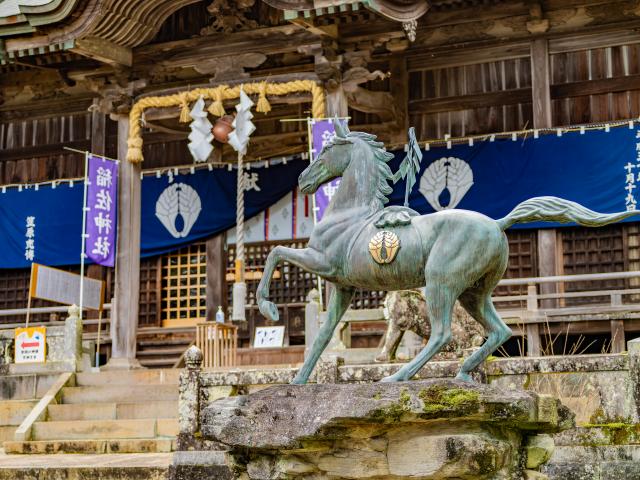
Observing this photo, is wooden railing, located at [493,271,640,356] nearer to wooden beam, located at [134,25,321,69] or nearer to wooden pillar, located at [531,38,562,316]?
wooden pillar, located at [531,38,562,316]

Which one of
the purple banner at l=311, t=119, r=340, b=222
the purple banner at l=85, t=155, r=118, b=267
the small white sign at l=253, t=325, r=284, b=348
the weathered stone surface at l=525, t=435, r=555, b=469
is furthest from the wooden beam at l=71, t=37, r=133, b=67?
the weathered stone surface at l=525, t=435, r=555, b=469

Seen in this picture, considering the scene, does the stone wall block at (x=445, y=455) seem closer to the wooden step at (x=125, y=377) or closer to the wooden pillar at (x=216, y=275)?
the wooden step at (x=125, y=377)

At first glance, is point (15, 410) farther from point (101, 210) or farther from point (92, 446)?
point (101, 210)

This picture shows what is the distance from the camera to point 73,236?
2025 centimetres

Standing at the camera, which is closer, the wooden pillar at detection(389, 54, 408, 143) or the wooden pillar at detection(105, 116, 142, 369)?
the wooden pillar at detection(105, 116, 142, 369)

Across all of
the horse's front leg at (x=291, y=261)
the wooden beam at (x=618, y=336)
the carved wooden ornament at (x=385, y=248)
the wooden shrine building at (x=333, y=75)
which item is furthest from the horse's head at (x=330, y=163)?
the wooden beam at (x=618, y=336)

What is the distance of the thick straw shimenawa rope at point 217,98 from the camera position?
54.6 feet

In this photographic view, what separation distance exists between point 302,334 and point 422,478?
35.0 ft

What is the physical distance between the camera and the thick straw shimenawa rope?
1666 centimetres

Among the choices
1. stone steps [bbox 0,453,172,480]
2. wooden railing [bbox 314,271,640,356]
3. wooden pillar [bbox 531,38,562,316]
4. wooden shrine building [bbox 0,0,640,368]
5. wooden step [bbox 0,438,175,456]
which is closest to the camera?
stone steps [bbox 0,453,172,480]

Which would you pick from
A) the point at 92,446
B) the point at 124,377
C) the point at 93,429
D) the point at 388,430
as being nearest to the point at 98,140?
the point at 124,377

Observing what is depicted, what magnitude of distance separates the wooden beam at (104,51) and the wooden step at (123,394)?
17.2ft

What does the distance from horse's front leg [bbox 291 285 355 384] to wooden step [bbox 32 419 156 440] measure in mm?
5815

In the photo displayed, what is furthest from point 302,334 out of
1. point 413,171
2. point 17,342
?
point 413,171
